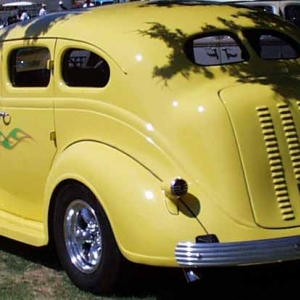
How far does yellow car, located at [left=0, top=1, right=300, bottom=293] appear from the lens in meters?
5.07

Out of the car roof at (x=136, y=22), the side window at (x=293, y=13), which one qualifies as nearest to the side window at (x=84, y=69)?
the car roof at (x=136, y=22)

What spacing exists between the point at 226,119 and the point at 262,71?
2.44 ft

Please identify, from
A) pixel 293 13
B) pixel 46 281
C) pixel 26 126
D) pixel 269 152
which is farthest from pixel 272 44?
pixel 293 13

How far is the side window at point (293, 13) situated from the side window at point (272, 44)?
8.00 m

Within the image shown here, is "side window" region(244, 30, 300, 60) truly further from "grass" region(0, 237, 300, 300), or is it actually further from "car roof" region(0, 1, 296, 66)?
"grass" region(0, 237, 300, 300)

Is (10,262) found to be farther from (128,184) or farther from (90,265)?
(128,184)

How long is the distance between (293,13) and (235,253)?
10345 millimetres

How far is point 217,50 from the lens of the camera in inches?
243

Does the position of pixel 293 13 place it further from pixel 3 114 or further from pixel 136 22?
pixel 136 22

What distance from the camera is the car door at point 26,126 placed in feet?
20.3

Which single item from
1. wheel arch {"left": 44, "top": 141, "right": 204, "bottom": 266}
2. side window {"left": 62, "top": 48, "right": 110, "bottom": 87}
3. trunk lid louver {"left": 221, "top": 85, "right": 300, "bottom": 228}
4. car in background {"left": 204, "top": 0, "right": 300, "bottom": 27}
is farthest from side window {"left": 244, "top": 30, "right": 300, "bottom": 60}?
car in background {"left": 204, "top": 0, "right": 300, "bottom": 27}

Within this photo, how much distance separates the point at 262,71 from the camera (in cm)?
577

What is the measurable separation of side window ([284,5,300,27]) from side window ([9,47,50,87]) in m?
8.50

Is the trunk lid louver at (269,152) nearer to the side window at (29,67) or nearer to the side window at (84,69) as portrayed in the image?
the side window at (84,69)
